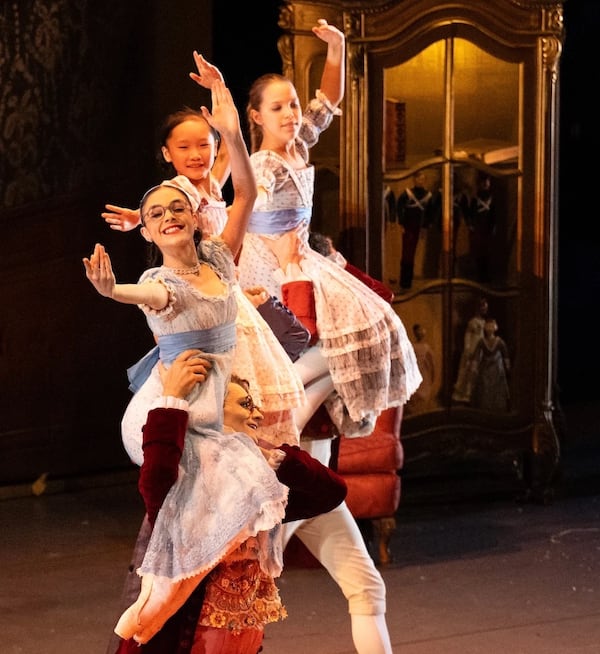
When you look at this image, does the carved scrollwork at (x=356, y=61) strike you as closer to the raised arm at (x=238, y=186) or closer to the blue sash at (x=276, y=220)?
the blue sash at (x=276, y=220)

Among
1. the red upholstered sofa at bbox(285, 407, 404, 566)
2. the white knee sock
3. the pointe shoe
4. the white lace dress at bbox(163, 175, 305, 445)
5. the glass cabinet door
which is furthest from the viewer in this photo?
the glass cabinet door

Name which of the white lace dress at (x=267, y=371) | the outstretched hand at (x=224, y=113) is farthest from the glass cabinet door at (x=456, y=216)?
the outstretched hand at (x=224, y=113)

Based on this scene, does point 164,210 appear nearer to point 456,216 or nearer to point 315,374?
point 315,374

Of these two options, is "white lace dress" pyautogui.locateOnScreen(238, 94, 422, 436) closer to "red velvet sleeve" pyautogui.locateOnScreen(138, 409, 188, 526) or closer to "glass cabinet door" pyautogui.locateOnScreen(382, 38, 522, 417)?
"red velvet sleeve" pyautogui.locateOnScreen(138, 409, 188, 526)

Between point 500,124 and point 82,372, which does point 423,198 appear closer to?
point 500,124

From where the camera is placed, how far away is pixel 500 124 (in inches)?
217

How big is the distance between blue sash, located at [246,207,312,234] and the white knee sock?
1124 millimetres

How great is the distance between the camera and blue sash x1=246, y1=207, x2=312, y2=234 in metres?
3.97

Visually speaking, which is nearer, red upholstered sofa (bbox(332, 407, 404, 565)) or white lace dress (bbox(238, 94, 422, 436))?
white lace dress (bbox(238, 94, 422, 436))

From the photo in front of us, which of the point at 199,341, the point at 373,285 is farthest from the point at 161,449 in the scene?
the point at 373,285

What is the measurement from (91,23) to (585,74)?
3.00 metres

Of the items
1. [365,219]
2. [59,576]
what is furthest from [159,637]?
[365,219]

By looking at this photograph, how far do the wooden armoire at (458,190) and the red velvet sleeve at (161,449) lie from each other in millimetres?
2425

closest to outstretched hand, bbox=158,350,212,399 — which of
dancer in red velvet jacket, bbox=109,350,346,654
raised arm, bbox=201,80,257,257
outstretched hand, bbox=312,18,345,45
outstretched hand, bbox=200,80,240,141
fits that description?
dancer in red velvet jacket, bbox=109,350,346,654
